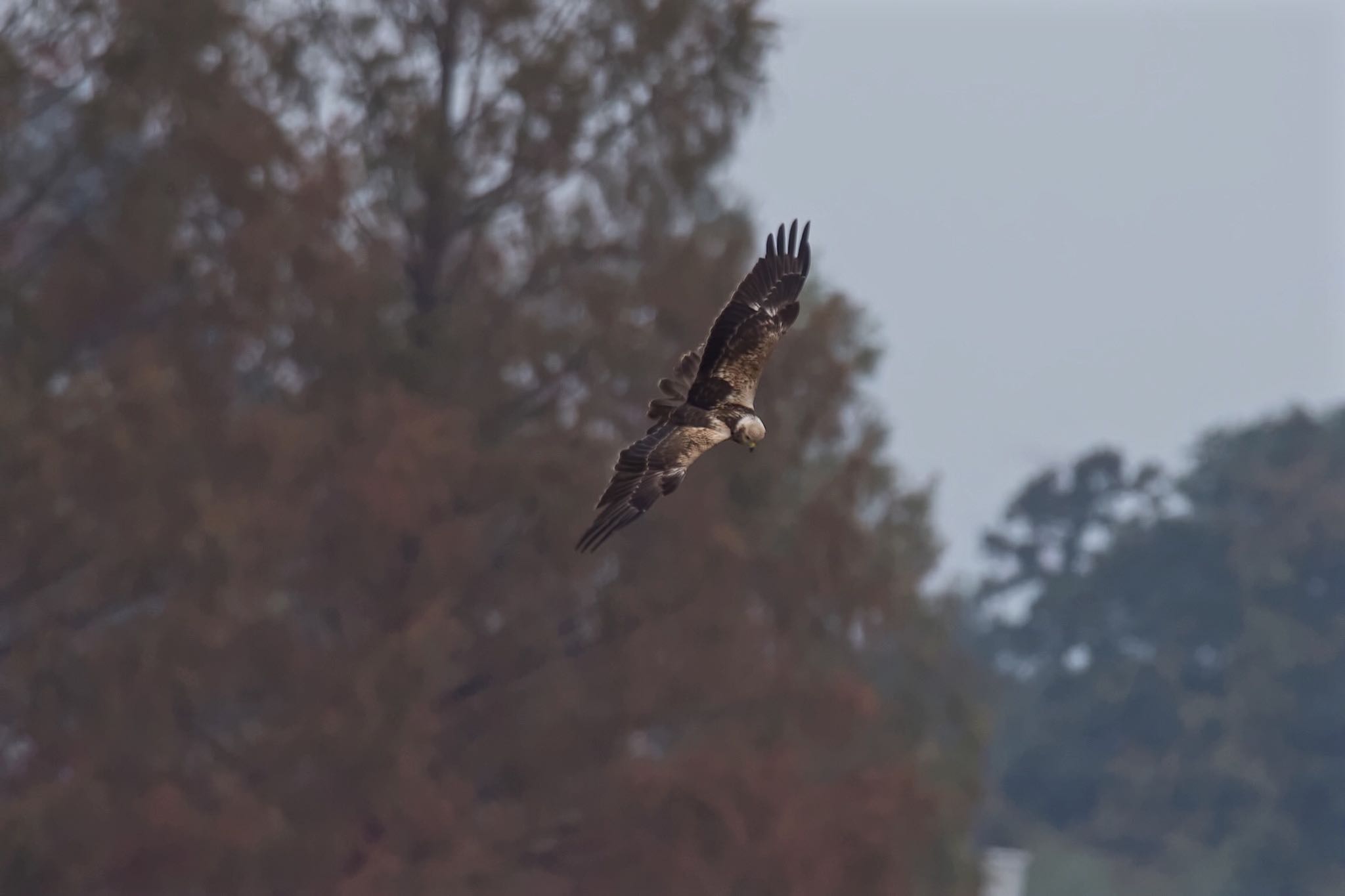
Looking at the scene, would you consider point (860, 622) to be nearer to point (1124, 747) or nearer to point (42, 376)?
point (42, 376)

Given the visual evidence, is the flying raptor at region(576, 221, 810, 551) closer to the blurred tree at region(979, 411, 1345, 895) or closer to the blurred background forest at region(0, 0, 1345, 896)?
the blurred background forest at region(0, 0, 1345, 896)

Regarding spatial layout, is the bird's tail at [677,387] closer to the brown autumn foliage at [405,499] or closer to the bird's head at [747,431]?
the bird's head at [747,431]

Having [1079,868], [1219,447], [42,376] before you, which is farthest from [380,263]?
[1219,447]

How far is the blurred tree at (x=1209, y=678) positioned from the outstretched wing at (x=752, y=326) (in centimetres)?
4162

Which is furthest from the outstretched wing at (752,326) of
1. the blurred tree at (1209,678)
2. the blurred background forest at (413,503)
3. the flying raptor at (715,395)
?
the blurred tree at (1209,678)

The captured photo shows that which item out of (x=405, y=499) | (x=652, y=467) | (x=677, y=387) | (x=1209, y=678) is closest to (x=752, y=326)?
(x=677, y=387)

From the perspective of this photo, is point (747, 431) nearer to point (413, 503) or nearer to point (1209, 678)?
point (413, 503)

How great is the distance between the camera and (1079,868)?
50.8 meters

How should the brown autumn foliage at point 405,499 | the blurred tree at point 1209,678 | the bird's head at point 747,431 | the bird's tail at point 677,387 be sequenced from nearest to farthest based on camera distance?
the bird's head at point 747,431 → the bird's tail at point 677,387 → the brown autumn foliage at point 405,499 → the blurred tree at point 1209,678

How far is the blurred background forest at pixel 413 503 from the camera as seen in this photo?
17469 mm

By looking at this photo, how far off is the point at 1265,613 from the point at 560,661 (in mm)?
36322

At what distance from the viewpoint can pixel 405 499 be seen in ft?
61.6

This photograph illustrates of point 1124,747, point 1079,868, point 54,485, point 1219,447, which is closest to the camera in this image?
point 54,485

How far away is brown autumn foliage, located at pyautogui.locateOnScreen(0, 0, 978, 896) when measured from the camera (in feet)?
57.3
